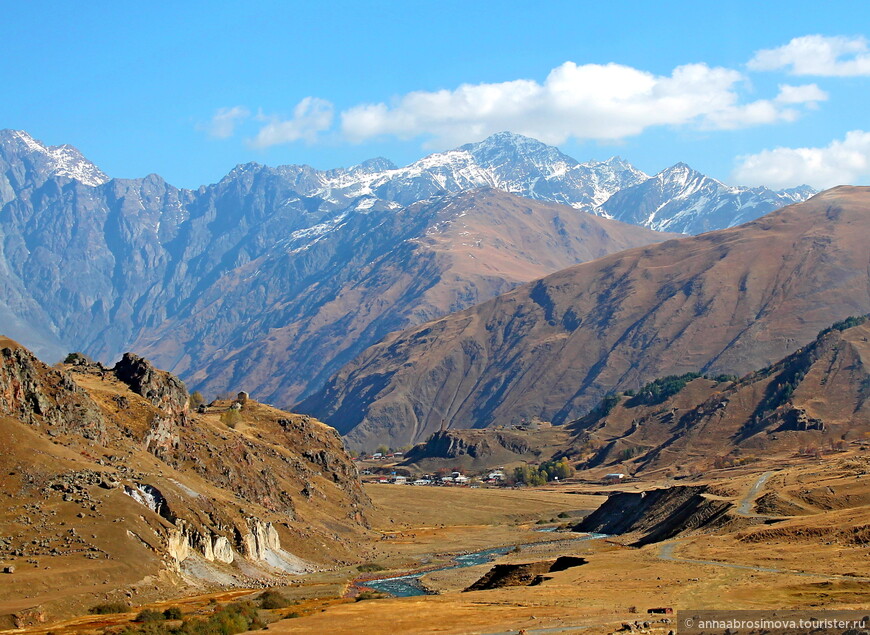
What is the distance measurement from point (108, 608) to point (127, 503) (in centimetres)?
1852

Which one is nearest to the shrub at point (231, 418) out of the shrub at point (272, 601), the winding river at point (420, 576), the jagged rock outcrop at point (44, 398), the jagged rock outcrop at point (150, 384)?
the jagged rock outcrop at point (150, 384)

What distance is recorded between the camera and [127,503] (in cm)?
10575

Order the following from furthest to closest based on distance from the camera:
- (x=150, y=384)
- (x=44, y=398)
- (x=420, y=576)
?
(x=150, y=384)
(x=420, y=576)
(x=44, y=398)

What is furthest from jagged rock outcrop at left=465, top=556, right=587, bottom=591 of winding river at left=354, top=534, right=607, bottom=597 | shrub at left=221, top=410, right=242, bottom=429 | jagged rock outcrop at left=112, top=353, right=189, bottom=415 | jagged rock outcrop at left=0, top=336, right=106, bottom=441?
shrub at left=221, top=410, right=242, bottom=429

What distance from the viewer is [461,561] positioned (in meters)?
155

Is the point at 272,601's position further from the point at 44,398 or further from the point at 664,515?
the point at 664,515

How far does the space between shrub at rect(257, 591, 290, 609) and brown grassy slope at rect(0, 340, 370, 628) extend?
812 centimetres

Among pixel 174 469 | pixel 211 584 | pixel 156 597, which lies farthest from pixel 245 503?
pixel 156 597

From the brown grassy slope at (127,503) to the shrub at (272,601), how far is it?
812 cm

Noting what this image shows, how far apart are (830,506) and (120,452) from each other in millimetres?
84085

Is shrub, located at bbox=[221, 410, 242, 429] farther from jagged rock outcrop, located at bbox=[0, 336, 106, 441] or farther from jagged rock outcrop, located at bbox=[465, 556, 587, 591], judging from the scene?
jagged rock outcrop, located at bbox=[465, 556, 587, 591]

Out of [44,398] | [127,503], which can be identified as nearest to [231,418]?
[44,398]

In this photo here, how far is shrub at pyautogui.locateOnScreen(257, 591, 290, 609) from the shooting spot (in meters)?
96.9

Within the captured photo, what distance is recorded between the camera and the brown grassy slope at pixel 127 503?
9284 cm
